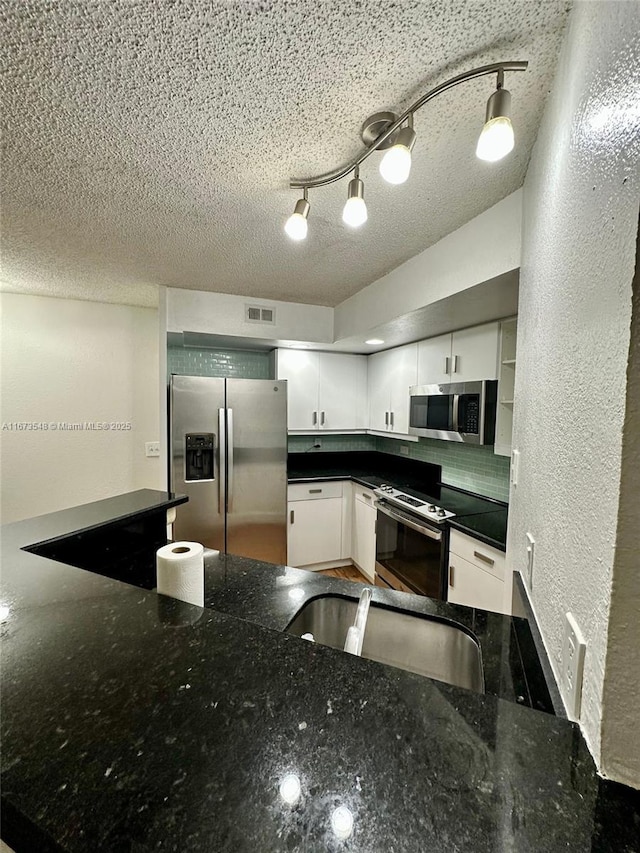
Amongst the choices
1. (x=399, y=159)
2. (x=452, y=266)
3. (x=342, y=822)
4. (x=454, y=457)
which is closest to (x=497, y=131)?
(x=399, y=159)

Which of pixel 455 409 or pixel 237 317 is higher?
pixel 237 317

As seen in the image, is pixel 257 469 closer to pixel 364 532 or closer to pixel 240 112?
pixel 364 532

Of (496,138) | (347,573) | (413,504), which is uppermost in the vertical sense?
(496,138)

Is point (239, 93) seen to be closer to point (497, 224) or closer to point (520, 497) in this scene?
point (497, 224)

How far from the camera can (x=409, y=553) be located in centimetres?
239

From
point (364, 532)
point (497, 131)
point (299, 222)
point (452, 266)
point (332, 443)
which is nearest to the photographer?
point (497, 131)

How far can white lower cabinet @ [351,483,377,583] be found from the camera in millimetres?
2910

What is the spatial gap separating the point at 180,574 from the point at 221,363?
8.80ft

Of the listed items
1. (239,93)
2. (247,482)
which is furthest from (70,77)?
(247,482)

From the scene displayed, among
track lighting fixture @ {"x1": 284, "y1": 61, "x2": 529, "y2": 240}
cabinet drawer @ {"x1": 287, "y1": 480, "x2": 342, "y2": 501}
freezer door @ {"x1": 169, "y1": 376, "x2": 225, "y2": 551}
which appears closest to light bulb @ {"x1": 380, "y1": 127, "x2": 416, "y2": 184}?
track lighting fixture @ {"x1": 284, "y1": 61, "x2": 529, "y2": 240}

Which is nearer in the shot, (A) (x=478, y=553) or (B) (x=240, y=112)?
(B) (x=240, y=112)

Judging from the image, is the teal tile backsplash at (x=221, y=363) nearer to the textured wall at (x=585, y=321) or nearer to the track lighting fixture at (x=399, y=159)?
the track lighting fixture at (x=399, y=159)

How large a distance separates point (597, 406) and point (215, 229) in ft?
6.03

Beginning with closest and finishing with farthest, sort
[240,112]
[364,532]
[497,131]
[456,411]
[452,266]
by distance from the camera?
[497,131] < [240,112] < [452,266] < [456,411] < [364,532]
